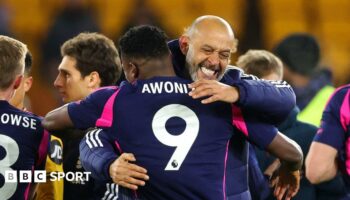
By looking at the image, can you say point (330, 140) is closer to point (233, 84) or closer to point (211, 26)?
point (233, 84)

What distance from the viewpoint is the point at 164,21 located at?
10.4 meters

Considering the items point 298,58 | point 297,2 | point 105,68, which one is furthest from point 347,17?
point 105,68

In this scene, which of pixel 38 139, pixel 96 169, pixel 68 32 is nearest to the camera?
pixel 96 169

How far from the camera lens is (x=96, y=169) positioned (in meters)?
3.94

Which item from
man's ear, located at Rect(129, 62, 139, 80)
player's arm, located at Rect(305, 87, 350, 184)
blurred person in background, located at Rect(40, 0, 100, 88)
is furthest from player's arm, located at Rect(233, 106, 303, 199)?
blurred person in background, located at Rect(40, 0, 100, 88)

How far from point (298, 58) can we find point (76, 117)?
110 inches

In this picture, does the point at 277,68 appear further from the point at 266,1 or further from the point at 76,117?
the point at 266,1

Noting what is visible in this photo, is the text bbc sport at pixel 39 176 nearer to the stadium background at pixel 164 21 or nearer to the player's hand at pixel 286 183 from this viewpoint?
the player's hand at pixel 286 183

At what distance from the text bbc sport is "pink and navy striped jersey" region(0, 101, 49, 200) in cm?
2

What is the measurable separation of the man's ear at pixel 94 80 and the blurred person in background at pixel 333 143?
141cm

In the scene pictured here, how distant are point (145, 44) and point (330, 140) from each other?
1.00 metres

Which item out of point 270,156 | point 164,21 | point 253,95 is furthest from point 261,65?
point 164,21

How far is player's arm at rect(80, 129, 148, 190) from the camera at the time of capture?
3.85 m

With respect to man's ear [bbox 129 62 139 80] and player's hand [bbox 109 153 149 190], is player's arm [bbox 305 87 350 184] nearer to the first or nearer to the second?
player's hand [bbox 109 153 149 190]
